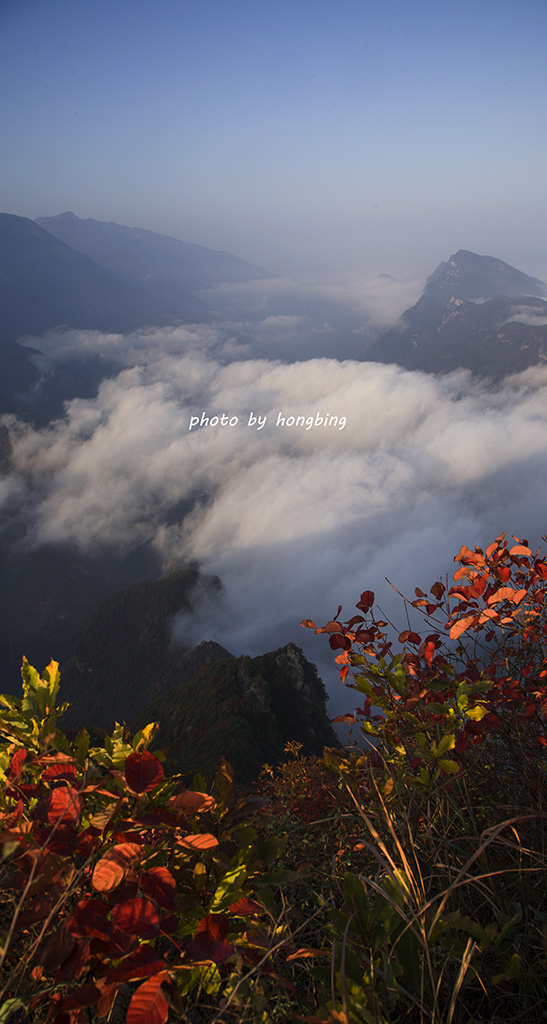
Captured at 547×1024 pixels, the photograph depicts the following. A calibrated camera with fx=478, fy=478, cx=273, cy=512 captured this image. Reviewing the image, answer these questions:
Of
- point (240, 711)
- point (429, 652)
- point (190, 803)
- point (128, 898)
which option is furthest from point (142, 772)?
point (240, 711)

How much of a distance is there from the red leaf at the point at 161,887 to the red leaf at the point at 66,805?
0.22 meters

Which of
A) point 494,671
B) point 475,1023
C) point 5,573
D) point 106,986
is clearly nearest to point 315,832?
point 494,671

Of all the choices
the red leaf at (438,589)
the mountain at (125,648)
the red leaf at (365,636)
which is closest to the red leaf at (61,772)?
the red leaf at (365,636)

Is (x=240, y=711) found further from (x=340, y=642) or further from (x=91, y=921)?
(x=91, y=921)

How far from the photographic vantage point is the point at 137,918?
103cm

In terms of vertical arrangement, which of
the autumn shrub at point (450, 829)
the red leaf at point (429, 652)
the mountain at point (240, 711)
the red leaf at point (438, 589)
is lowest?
the mountain at point (240, 711)

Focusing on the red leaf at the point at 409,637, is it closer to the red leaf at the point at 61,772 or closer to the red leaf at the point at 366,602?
the red leaf at the point at 366,602

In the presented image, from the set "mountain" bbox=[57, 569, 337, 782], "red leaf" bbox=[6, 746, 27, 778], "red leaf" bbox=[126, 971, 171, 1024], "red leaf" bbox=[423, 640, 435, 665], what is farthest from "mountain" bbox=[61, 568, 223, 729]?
"red leaf" bbox=[126, 971, 171, 1024]

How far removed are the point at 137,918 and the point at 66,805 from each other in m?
0.31

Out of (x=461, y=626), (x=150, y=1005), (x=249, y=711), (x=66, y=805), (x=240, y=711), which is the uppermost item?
(x=461, y=626)

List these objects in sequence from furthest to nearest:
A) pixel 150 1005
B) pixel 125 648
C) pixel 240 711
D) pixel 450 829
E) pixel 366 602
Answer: pixel 125 648
pixel 240 711
pixel 366 602
pixel 450 829
pixel 150 1005

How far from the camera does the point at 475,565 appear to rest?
9.20 feet

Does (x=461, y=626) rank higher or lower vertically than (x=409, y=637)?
higher

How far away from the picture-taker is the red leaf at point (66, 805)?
1151 mm
